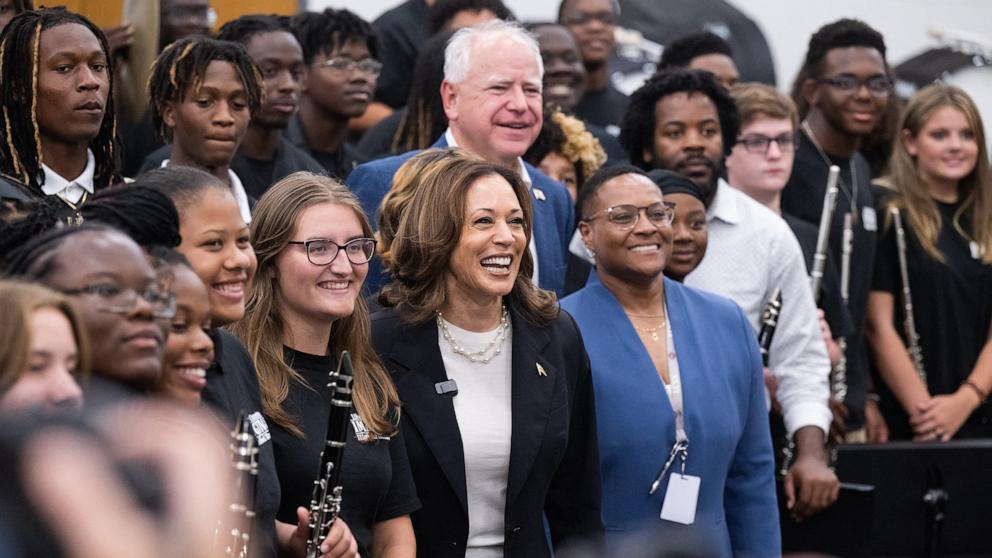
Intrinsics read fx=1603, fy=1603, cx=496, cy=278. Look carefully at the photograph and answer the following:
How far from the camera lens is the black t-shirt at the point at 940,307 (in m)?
7.93

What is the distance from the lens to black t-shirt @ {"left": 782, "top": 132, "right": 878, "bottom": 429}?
290 inches

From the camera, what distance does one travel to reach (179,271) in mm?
3609

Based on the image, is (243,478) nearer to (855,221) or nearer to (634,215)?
(634,215)

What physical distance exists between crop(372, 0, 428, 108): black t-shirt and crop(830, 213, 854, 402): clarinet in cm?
233

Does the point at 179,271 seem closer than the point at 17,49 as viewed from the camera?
Yes

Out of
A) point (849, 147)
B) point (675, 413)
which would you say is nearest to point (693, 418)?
point (675, 413)

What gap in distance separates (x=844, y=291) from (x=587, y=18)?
234 cm

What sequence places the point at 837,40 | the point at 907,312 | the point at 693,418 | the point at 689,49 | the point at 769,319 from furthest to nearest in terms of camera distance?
the point at 689,49
the point at 837,40
the point at 907,312
the point at 769,319
the point at 693,418

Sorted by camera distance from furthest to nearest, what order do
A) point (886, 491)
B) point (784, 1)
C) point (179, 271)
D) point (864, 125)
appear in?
point (784, 1) → point (864, 125) → point (886, 491) → point (179, 271)

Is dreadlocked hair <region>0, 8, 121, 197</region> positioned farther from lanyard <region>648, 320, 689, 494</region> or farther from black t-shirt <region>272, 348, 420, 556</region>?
lanyard <region>648, 320, 689, 494</region>

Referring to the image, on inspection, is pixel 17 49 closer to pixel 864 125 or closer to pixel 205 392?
pixel 205 392

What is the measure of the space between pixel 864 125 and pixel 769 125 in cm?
89

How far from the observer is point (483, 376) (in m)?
4.83

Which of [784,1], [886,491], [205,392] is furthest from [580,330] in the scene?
[784,1]
